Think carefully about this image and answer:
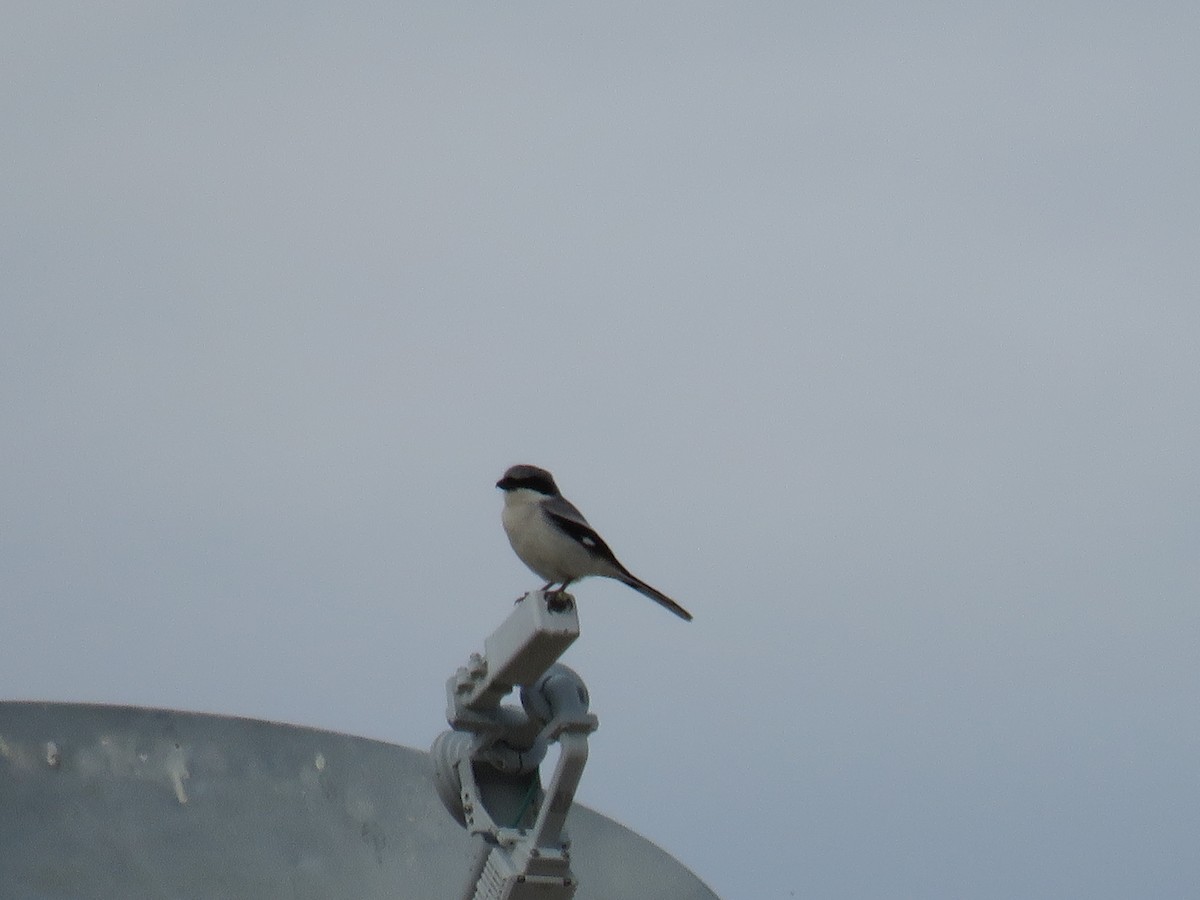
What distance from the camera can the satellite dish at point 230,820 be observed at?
12.5 meters

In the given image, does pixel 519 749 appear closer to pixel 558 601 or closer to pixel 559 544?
pixel 558 601

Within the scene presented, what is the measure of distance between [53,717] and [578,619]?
17.5 ft

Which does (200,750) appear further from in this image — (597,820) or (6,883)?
(597,820)

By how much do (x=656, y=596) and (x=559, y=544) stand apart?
0.84 m

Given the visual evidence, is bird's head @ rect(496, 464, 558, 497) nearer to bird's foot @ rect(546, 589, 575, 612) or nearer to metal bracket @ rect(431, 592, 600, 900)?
metal bracket @ rect(431, 592, 600, 900)

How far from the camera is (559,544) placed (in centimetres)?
1163

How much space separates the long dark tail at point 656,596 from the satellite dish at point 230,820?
197 centimetres

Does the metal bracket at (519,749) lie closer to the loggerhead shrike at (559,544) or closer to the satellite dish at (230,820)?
the loggerhead shrike at (559,544)

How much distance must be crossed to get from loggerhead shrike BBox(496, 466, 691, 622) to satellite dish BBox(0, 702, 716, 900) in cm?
206

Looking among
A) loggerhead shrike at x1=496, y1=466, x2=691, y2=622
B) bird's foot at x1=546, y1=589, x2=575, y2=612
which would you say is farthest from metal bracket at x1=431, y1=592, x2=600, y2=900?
loggerhead shrike at x1=496, y1=466, x2=691, y2=622

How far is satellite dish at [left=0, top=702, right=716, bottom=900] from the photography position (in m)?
12.5

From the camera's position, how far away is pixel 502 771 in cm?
1012

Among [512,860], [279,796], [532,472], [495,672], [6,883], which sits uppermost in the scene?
[532,472]

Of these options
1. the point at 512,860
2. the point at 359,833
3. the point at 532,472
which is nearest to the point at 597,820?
the point at 359,833
